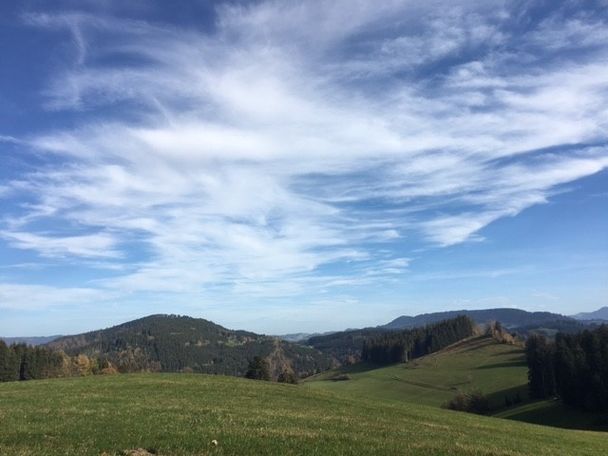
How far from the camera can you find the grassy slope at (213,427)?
15.8 m

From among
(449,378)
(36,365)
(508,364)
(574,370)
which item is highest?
(36,365)

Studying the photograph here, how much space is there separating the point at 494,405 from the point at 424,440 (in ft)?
368

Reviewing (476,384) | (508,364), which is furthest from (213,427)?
(508,364)

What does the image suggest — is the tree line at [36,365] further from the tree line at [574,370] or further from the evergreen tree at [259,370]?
the tree line at [574,370]

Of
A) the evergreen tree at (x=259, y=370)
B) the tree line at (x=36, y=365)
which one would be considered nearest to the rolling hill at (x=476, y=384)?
the evergreen tree at (x=259, y=370)

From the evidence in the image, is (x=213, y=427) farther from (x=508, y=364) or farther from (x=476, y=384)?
(x=508, y=364)

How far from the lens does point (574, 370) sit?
336ft

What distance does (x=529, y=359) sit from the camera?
125625 mm

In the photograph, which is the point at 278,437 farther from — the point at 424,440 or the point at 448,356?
the point at 448,356

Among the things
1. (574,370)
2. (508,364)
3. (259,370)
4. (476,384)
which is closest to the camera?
(574,370)

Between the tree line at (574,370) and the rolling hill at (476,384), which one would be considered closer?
the tree line at (574,370)

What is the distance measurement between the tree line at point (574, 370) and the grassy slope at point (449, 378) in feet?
26.1

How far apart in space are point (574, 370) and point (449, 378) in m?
60.3

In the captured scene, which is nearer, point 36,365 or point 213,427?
point 213,427
